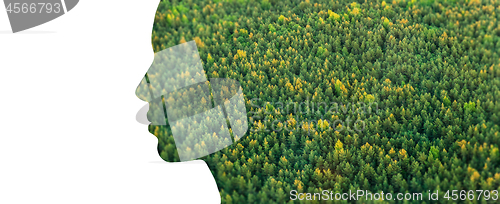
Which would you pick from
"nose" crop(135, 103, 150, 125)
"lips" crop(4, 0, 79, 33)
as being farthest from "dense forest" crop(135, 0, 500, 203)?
"lips" crop(4, 0, 79, 33)

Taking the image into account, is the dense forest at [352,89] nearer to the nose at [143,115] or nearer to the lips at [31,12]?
the nose at [143,115]

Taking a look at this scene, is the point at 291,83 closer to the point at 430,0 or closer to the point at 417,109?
the point at 417,109

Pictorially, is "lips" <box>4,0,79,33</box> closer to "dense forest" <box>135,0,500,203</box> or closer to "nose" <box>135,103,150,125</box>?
"dense forest" <box>135,0,500,203</box>

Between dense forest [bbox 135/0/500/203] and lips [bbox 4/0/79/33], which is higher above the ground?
lips [bbox 4/0/79/33]

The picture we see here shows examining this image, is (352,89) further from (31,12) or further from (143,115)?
(31,12)

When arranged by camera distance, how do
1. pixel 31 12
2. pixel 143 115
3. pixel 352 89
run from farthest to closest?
pixel 352 89, pixel 143 115, pixel 31 12

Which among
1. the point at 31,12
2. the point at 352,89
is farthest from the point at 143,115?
the point at 352,89
